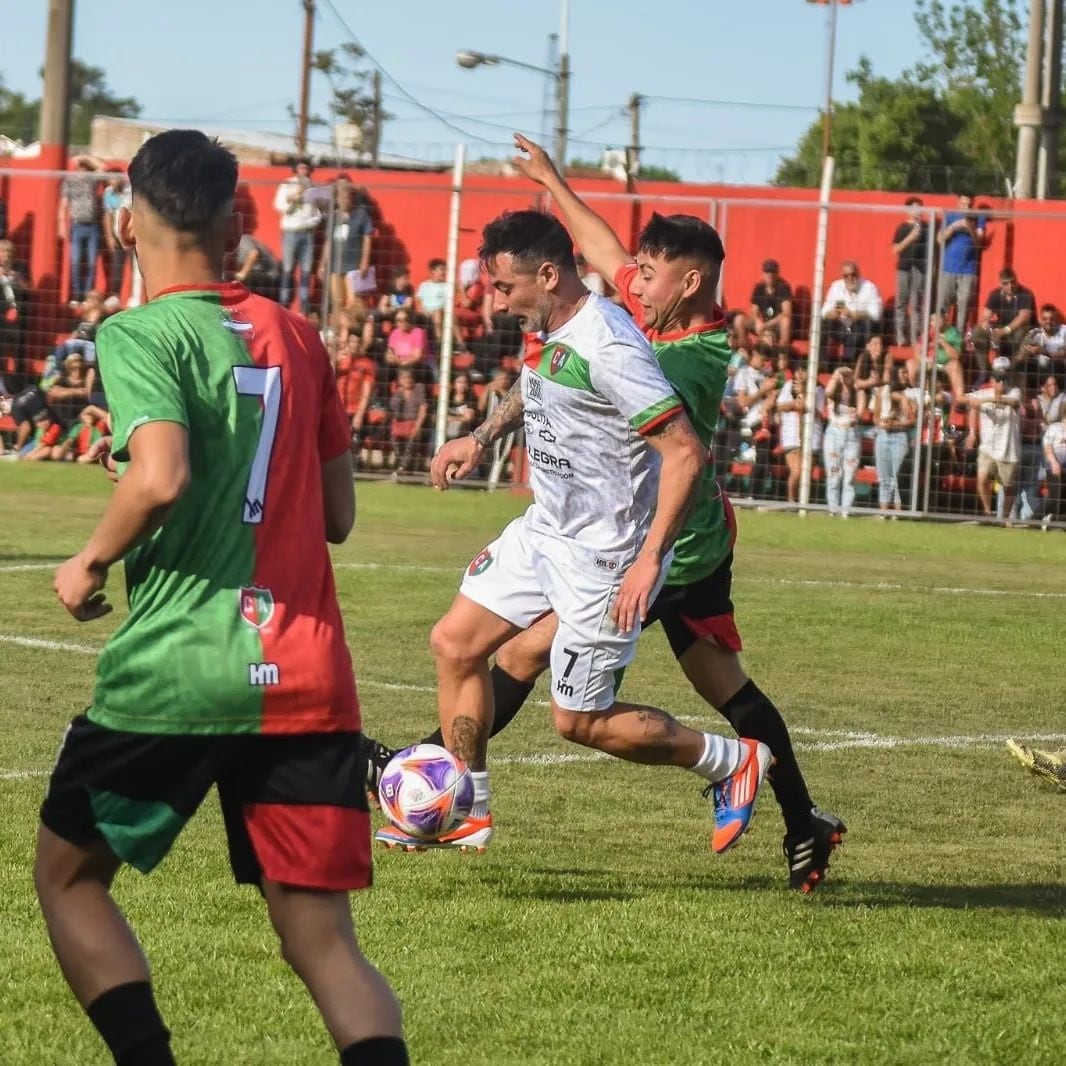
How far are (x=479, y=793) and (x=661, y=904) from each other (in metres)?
0.74

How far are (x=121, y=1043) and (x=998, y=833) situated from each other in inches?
174

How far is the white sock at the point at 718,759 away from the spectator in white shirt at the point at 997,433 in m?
13.8

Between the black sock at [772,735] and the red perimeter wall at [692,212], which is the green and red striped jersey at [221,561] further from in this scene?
the red perimeter wall at [692,212]

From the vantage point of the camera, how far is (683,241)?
6.82m

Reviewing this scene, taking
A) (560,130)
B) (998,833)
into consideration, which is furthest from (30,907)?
(560,130)

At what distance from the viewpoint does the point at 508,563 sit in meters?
6.54

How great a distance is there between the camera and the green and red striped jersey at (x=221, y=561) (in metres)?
3.69

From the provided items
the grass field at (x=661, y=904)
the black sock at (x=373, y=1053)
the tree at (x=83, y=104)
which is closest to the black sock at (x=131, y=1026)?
the black sock at (x=373, y=1053)

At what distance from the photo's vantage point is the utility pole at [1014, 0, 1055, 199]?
25734mm

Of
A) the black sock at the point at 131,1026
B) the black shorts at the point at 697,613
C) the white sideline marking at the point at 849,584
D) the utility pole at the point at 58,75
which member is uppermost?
the utility pole at the point at 58,75

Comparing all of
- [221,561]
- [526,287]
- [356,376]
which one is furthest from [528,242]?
[356,376]

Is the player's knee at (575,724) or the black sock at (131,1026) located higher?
the player's knee at (575,724)

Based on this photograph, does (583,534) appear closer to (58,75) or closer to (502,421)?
(502,421)

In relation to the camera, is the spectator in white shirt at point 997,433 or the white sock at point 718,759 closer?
the white sock at point 718,759
